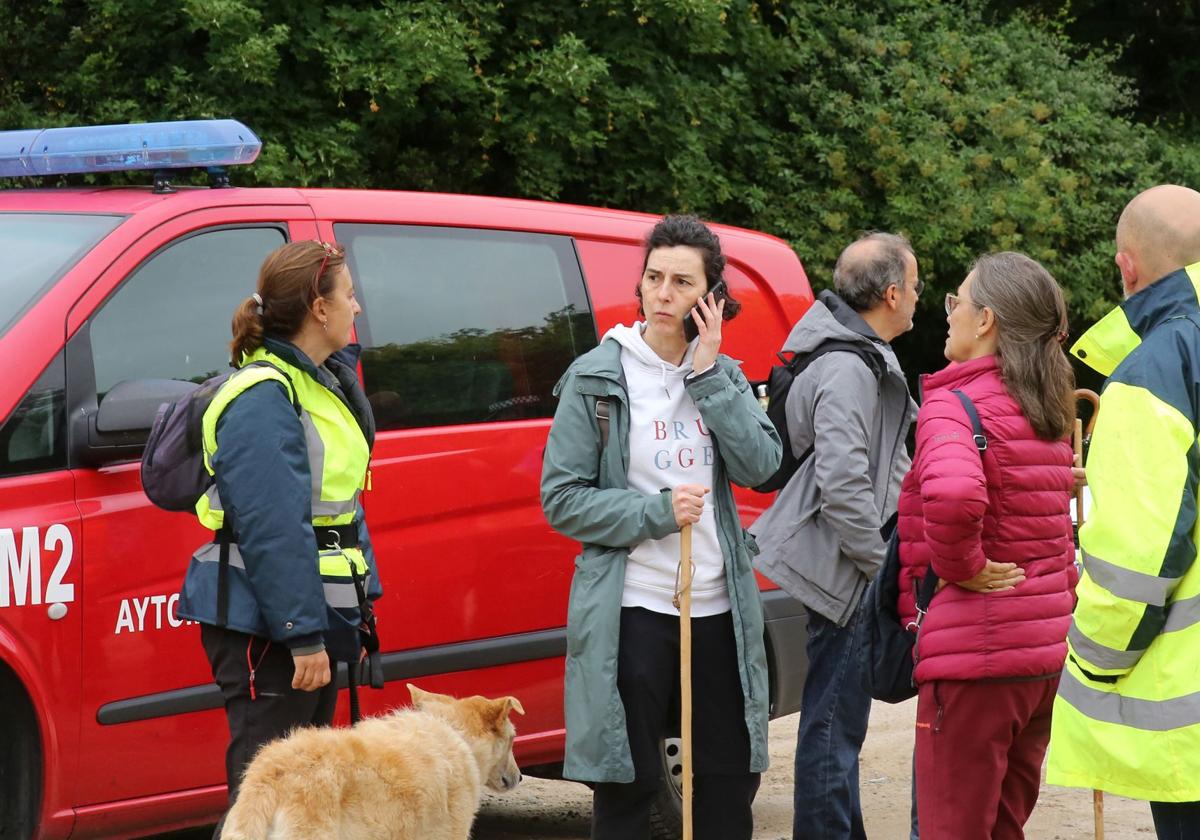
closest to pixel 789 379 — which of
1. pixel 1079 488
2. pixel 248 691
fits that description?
pixel 1079 488

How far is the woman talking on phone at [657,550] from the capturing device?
396 cm

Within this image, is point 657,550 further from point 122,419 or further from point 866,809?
point 866,809

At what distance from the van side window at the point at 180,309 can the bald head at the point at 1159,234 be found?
266 centimetres

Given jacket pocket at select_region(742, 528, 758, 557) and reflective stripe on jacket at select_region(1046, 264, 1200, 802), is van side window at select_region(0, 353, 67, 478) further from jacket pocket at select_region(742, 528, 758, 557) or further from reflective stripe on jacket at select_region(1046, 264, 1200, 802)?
reflective stripe on jacket at select_region(1046, 264, 1200, 802)

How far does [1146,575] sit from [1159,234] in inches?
28.8

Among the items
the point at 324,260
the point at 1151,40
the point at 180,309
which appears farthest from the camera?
the point at 1151,40

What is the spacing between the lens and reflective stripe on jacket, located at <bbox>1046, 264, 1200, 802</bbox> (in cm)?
307

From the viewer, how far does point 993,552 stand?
4.05 metres

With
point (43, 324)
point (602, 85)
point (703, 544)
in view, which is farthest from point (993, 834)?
point (602, 85)

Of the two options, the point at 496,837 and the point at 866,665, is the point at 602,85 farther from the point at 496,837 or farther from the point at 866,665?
the point at 866,665

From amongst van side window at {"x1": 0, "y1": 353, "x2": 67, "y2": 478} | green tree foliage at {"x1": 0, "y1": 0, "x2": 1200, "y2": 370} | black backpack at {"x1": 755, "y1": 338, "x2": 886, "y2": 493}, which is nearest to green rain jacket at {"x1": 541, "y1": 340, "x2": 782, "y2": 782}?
black backpack at {"x1": 755, "y1": 338, "x2": 886, "y2": 493}

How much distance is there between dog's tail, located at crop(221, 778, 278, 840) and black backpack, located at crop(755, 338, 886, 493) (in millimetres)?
2089

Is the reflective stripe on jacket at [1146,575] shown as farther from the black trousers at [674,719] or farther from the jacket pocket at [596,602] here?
the jacket pocket at [596,602]

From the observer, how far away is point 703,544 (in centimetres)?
410
